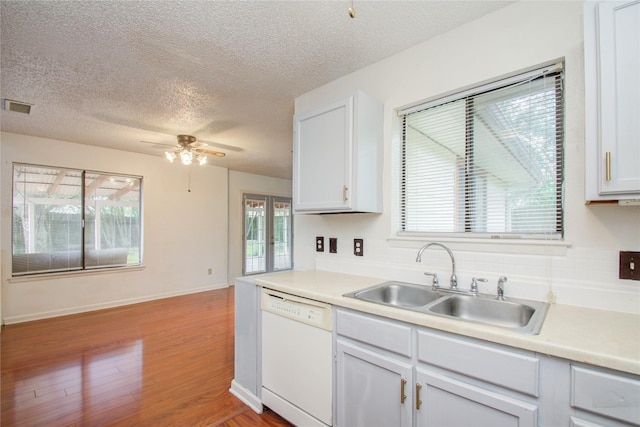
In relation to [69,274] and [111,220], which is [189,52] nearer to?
[111,220]

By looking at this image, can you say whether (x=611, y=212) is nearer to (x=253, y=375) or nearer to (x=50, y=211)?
(x=253, y=375)

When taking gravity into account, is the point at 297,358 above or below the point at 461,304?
below

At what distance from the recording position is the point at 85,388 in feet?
7.68

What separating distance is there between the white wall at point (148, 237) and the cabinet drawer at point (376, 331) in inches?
175

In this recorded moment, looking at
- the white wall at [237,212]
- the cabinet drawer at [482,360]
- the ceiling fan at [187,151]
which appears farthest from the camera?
the white wall at [237,212]

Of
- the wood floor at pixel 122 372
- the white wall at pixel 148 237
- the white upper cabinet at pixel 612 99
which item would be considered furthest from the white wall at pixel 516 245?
the white wall at pixel 148 237

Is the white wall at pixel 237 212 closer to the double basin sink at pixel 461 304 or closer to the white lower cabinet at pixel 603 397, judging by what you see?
the double basin sink at pixel 461 304

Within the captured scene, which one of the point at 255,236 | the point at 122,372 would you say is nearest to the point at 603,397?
the point at 122,372

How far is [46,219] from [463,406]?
205 inches

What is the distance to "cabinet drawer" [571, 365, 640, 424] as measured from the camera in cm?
86

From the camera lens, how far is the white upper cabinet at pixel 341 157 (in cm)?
197

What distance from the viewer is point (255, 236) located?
6.86 m

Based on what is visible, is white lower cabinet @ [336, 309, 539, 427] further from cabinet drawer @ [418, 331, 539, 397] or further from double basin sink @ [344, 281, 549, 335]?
double basin sink @ [344, 281, 549, 335]

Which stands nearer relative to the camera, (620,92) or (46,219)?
(620,92)
